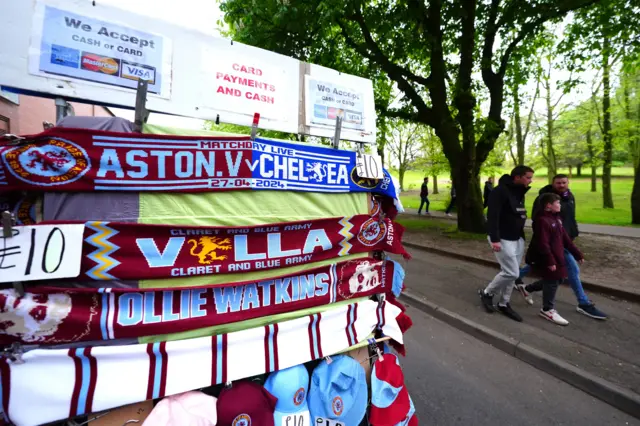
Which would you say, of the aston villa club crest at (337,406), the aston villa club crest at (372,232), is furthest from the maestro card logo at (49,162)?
the aston villa club crest at (337,406)

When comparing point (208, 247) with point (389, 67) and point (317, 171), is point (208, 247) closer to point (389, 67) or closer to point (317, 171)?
point (317, 171)

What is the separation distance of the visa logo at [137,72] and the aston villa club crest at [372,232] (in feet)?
5.08

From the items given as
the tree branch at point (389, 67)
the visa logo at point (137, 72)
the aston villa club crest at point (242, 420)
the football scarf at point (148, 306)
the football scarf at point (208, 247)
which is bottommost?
the aston villa club crest at point (242, 420)

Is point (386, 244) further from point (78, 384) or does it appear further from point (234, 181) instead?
point (78, 384)

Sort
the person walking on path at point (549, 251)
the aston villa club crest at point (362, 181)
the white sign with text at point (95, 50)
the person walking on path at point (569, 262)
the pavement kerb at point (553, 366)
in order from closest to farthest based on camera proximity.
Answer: the white sign with text at point (95, 50) < the aston villa club crest at point (362, 181) < the pavement kerb at point (553, 366) < the person walking on path at point (549, 251) < the person walking on path at point (569, 262)

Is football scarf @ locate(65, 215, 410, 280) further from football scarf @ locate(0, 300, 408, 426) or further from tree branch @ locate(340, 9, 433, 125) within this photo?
tree branch @ locate(340, 9, 433, 125)

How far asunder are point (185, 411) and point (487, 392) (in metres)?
2.90

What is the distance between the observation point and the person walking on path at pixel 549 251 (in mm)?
4289

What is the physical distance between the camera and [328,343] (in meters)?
2.00

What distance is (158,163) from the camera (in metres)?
1.56

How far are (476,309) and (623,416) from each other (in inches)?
86.3

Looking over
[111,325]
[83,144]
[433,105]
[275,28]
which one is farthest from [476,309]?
[275,28]

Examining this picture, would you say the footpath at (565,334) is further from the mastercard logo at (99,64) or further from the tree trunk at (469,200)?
the tree trunk at (469,200)

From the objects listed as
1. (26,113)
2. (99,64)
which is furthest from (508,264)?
(26,113)
